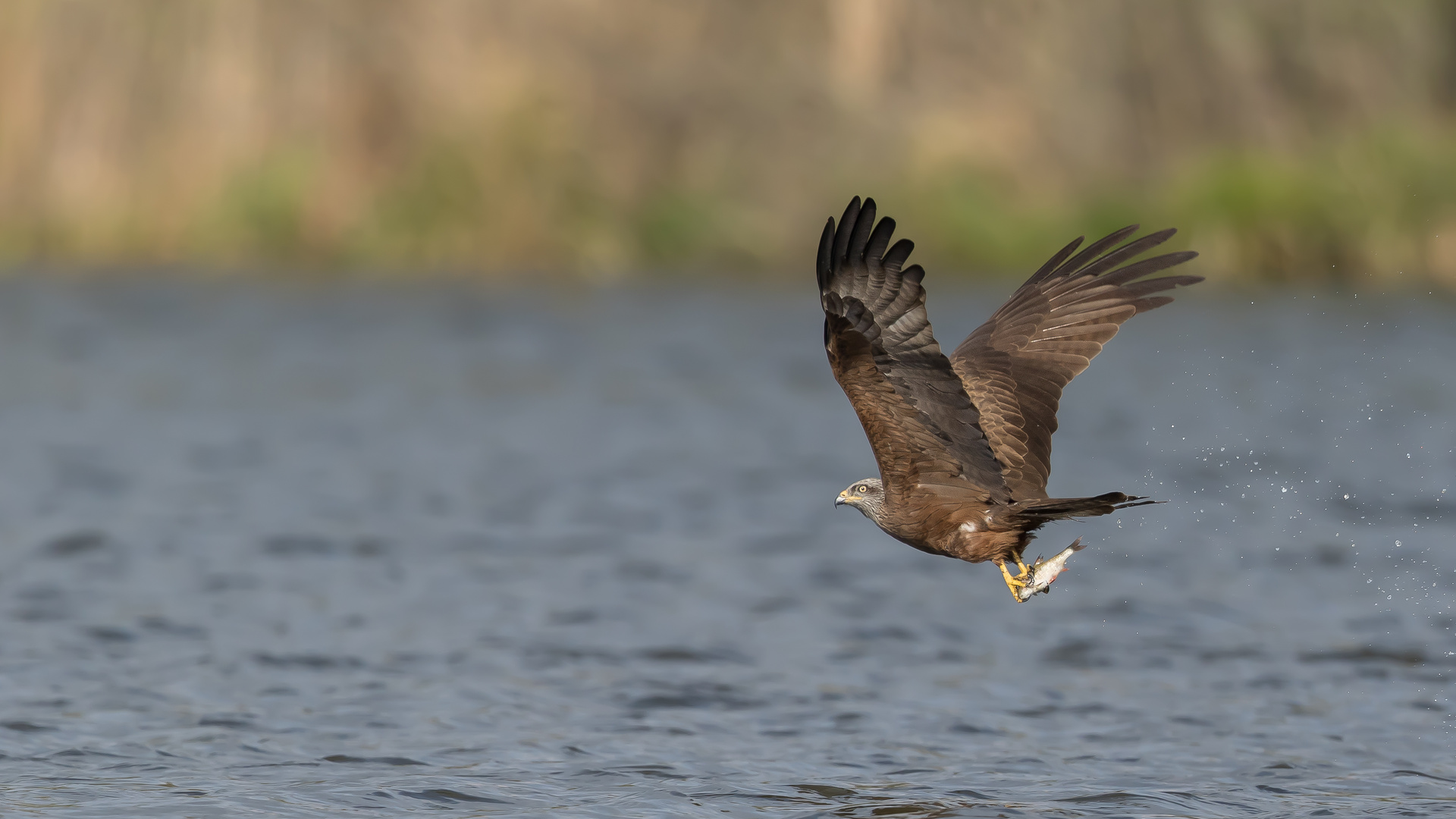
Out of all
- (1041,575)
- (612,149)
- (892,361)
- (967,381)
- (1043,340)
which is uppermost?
(612,149)

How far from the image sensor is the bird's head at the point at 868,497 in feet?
26.0

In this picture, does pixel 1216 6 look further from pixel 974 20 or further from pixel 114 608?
pixel 114 608

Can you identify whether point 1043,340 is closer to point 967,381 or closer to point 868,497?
point 967,381

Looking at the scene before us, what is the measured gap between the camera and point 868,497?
7.97 m

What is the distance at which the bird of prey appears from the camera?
709 cm

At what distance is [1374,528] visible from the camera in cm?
1529

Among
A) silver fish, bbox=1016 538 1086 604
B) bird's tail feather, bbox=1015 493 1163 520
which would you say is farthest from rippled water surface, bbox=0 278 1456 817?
bird's tail feather, bbox=1015 493 1163 520

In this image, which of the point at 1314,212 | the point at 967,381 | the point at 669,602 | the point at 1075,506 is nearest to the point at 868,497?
the point at 967,381

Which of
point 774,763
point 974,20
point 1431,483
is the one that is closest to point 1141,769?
point 774,763

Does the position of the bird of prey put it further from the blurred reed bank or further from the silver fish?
the blurred reed bank

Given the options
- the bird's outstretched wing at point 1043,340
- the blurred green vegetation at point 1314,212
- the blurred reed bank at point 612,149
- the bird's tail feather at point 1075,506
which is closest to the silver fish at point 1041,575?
the bird's tail feather at point 1075,506

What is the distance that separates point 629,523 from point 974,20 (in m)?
28.2

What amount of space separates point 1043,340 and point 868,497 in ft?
5.19

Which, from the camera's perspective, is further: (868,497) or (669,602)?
(669,602)
